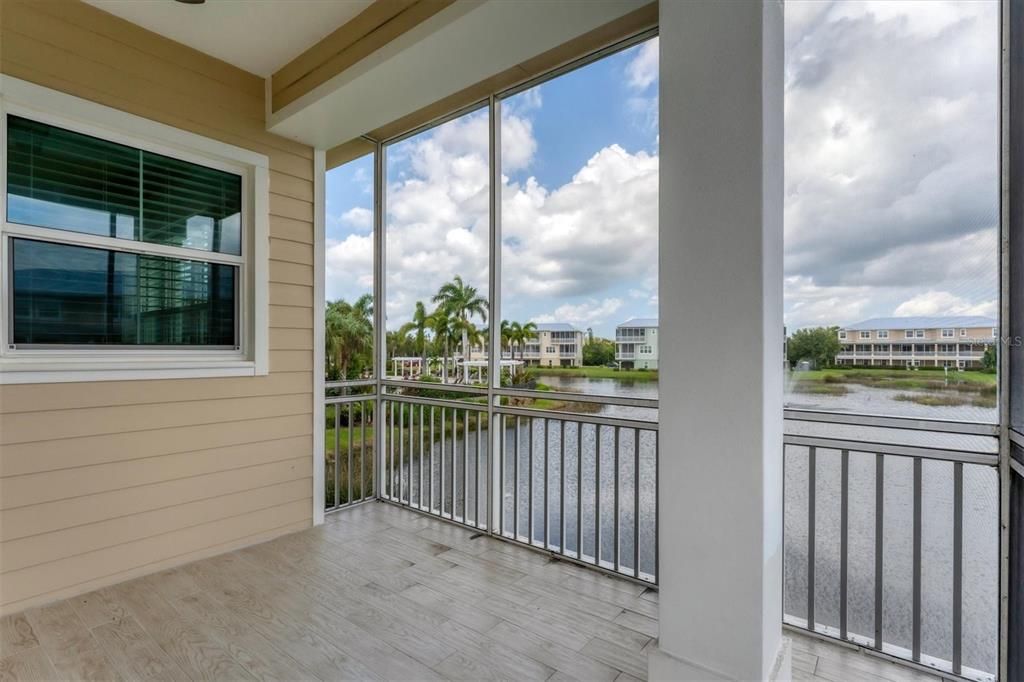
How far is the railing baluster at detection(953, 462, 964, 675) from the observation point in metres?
1.77

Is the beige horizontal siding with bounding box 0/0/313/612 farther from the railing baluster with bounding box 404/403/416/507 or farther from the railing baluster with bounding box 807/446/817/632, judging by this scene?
the railing baluster with bounding box 807/446/817/632

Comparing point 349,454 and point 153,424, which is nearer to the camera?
point 153,424

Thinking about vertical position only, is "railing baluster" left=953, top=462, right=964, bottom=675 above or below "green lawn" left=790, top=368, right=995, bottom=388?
below

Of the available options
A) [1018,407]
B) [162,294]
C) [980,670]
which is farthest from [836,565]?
[162,294]

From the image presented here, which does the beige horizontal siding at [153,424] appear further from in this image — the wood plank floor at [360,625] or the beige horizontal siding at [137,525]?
the wood plank floor at [360,625]

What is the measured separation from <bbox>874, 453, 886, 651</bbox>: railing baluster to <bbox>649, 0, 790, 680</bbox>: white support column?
1.92ft

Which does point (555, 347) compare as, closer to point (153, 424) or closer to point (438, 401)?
point (438, 401)

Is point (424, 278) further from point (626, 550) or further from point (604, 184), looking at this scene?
point (626, 550)

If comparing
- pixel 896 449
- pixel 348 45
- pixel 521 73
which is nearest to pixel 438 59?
pixel 348 45

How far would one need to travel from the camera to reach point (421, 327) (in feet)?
11.8

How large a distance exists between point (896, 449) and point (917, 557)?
42 centimetres

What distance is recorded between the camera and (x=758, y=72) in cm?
145

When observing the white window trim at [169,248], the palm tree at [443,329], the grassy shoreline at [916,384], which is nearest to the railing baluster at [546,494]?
the palm tree at [443,329]

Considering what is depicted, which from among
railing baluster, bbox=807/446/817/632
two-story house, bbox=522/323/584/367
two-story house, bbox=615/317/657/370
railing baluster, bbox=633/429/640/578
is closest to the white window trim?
two-story house, bbox=522/323/584/367
